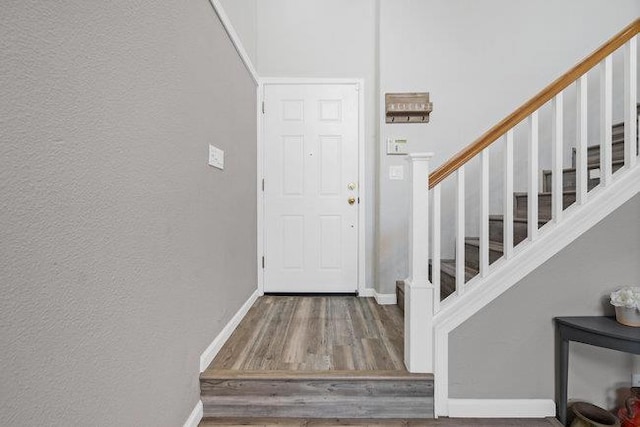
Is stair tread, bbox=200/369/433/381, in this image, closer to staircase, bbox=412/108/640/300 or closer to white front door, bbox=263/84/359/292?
staircase, bbox=412/108/640/300

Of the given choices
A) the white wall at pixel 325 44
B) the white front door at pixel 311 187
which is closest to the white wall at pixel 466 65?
the white wall at pixel 325 44

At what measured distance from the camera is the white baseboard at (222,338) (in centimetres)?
144

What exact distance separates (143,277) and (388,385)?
1190 millimetres

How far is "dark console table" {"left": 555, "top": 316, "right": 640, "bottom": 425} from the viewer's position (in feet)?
3.97

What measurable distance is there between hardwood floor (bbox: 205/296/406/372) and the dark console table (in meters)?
0.75

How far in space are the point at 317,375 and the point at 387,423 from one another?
1.28ft

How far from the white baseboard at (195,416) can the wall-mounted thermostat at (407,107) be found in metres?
2.43

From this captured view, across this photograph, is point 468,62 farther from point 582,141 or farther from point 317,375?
point 317,375

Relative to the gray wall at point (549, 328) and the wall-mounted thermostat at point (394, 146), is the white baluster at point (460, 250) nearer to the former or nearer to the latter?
the gray wall at point (549, 328)

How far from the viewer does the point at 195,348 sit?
1.35m

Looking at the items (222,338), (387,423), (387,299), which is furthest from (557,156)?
(222,338)

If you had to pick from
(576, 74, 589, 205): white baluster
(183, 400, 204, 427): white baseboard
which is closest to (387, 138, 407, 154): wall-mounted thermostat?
(576, 74, 589, 205): white baluster

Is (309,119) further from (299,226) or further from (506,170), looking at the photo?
(506,170)

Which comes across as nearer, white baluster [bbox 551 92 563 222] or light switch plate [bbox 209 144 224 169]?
white baluster [bbox 551 92 563 222]
